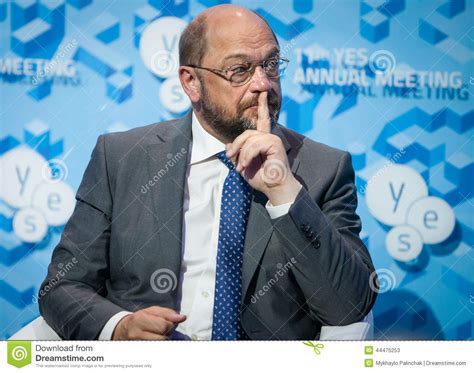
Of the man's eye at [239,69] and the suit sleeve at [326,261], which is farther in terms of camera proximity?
the man's eye at [239,69]

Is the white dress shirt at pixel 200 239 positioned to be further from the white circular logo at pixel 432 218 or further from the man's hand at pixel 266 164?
the white circular logo at pixel 432 218

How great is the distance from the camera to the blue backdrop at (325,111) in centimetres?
249

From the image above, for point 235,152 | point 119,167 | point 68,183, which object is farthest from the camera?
point 68,183

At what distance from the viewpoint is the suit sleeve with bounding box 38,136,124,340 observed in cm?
221

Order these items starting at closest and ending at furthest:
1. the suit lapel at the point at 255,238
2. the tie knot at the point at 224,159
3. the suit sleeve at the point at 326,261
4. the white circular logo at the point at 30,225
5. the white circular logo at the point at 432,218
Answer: the suit sleeve at the point at 326,261 < the suit lapel at the point at 255,238 < the tie knot at the point at 224,159 < the white circular logo at the point at 30,225 < the white circular logo at the point at 432,218

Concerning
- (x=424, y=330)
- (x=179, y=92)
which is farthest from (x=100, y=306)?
(x=424, y=330)

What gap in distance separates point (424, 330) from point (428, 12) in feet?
4.27

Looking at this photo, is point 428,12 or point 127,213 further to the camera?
point 428,12

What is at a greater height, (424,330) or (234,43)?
(234,43)

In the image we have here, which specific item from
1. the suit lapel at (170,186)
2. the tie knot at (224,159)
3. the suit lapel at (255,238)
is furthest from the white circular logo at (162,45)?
the suit lapel at (255,238)

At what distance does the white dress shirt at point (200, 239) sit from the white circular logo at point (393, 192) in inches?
22.9
